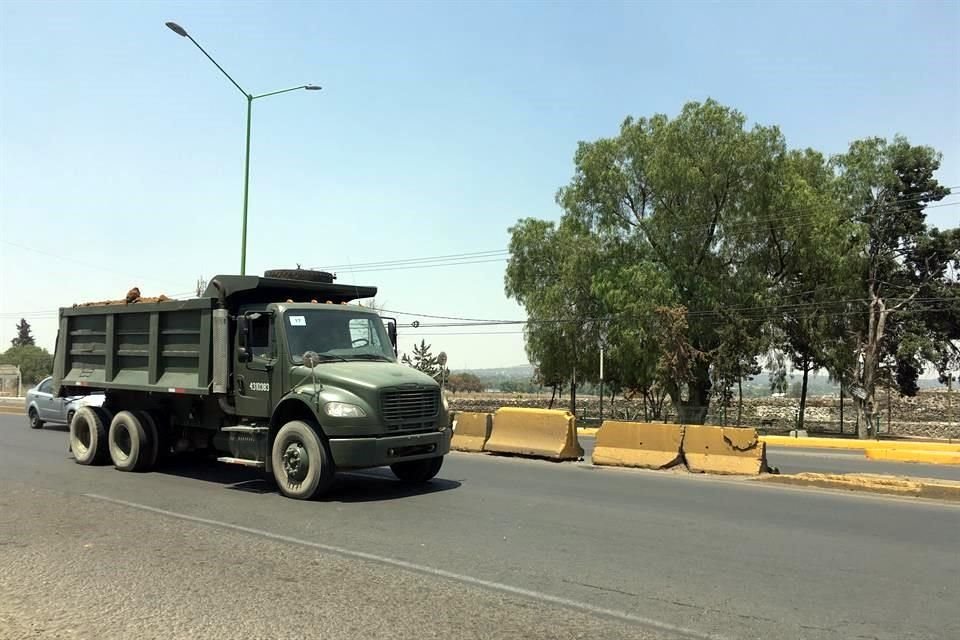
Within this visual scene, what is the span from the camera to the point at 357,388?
908 centimetres

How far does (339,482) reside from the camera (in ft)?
35.1

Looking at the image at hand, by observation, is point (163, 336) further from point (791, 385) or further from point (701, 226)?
point (791, 385)

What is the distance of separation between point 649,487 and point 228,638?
25.3 ft

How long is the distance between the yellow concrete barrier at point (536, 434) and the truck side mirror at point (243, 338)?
6590mm

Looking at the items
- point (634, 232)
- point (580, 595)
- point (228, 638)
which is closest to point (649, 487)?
point (580, 595)

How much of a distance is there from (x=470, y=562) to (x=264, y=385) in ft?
15.6

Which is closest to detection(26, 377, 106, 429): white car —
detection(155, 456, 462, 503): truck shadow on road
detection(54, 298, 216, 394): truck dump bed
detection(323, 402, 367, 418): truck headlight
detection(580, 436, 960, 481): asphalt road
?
detection(54, 298, 216, 394): truck dump bed

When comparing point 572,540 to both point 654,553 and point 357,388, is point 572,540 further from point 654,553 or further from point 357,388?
point 357,388

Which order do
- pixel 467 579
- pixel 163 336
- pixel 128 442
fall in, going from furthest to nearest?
pixel 128 442
pixel 163 336
pixel 467 579

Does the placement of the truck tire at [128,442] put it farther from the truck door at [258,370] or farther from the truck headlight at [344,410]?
the truck headlight at [344,410]

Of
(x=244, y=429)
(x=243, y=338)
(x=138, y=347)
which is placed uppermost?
(x=243, y=338)

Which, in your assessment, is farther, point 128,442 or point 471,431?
point 471,431

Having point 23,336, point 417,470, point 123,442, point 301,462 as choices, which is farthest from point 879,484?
point 23,336

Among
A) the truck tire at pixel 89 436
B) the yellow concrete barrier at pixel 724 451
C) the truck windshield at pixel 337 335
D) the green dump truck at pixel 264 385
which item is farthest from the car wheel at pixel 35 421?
the yellow concrete barrier at pixel 724 451
